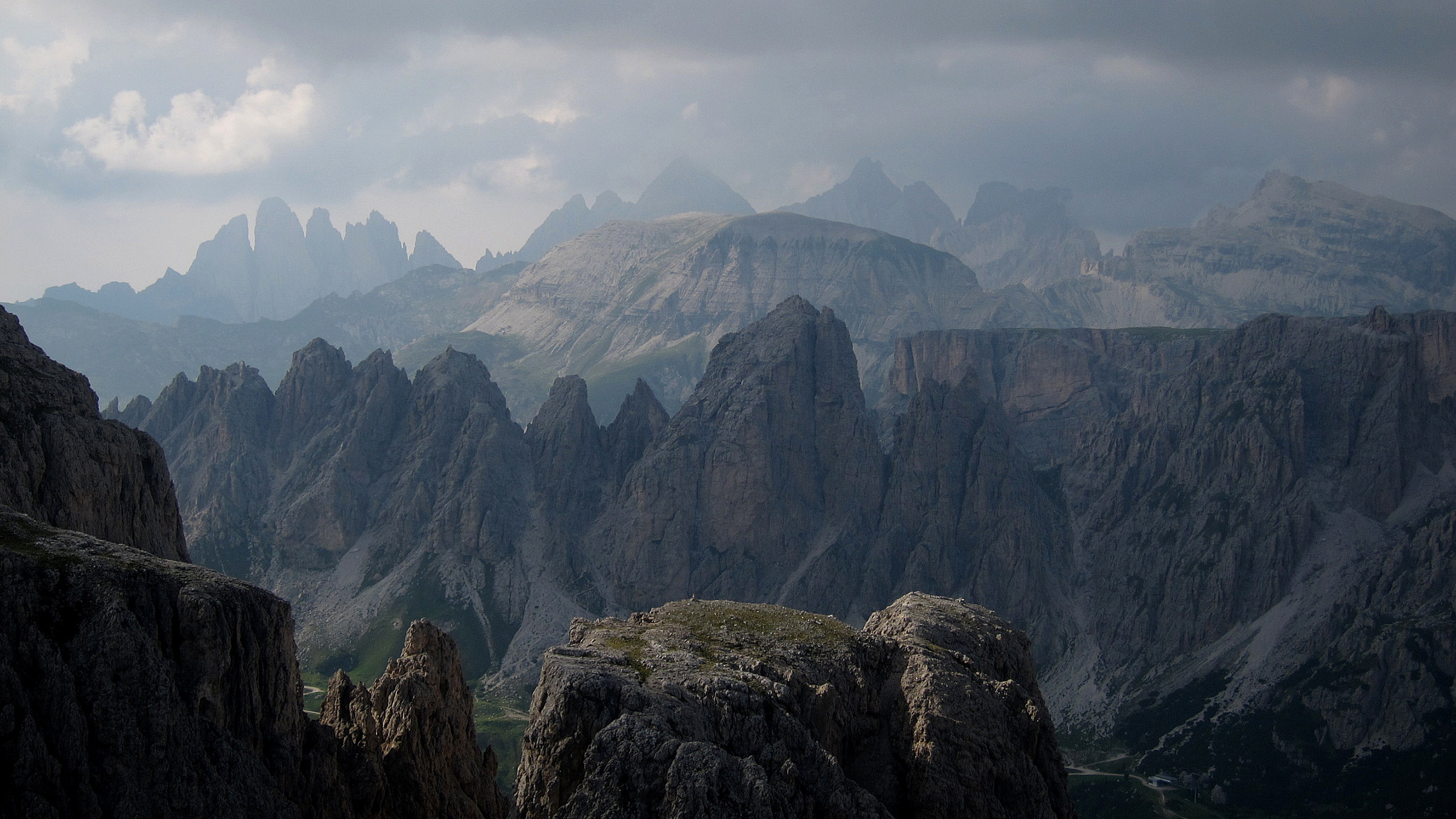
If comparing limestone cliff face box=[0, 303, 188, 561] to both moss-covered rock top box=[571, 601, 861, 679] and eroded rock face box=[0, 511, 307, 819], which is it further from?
moss-covered rock top box=[571, 601, 861, 679]

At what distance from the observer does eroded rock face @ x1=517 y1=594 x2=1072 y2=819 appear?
63562mm

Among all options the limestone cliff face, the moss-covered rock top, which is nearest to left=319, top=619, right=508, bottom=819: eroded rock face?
the moss-covered rock top

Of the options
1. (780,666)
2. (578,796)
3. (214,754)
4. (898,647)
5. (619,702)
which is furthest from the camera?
(898,647)

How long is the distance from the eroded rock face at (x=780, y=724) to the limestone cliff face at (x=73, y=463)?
1673 inches

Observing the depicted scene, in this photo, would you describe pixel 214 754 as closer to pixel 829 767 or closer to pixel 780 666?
pixel 829 767

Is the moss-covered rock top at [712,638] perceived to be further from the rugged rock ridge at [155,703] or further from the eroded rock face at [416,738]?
the rugged rock ridge at [155,703]

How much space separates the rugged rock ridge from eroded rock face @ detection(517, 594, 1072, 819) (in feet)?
40.6

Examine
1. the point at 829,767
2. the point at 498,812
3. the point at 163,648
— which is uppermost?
the point at 163,648

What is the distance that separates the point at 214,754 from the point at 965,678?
51.5 metres

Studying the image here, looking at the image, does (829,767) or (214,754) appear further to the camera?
(829,767)

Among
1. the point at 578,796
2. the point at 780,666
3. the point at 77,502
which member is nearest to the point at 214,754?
the point at 578,796

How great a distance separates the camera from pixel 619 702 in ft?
227

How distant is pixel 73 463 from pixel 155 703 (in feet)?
173

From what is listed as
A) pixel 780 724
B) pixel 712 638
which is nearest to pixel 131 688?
pixel 780 724
